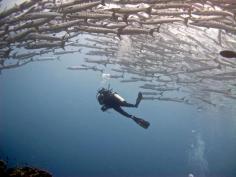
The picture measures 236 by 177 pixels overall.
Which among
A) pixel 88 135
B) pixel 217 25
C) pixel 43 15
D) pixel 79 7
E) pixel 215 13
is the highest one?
pixel 79 7

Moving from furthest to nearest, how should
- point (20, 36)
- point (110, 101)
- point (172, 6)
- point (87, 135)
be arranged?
point (87, 135) < point (20, 36) < point (172, 6) < point (110, 101)

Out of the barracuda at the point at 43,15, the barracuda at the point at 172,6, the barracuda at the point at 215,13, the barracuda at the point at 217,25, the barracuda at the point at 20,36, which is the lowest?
the barracuda at the point at 20,36

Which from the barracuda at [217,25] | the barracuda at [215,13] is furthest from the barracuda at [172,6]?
the barracuda at [217,25]

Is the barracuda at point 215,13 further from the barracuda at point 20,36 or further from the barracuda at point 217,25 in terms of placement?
the barracuda at point 20,36

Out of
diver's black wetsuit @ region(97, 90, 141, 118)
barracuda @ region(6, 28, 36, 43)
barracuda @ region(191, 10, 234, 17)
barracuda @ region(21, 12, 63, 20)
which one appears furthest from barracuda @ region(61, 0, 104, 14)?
barracuda @ region(191, 10, 234, 17)

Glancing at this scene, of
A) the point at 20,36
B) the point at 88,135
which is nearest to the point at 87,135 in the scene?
the point at 88,135

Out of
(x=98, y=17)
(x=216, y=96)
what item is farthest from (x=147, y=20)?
(x=216, y=96)

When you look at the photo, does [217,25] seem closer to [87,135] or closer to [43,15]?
[43,15]

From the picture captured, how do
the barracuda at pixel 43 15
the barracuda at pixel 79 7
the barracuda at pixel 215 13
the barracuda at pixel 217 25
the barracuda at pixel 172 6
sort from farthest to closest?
1. the barracuda at pixel 217 25
2. the barracuda at pixel 43 15
3. the barracuda at pixel 215 13
4. the barracuda at pixel 172 6
5. the barracuda at pixel 79 7

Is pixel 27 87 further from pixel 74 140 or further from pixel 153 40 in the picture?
pixel 153 40

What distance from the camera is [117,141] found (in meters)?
139

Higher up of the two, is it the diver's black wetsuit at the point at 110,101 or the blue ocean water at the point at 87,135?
the diver's black wetsuit at the point at 110,101

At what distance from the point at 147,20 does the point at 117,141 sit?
127019 millimetres

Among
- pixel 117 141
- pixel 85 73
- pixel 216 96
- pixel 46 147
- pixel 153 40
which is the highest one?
pixel 153 40
